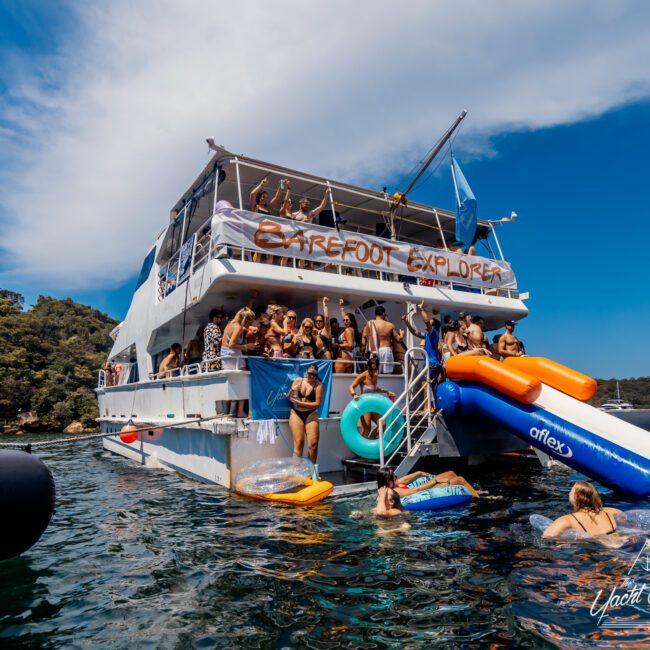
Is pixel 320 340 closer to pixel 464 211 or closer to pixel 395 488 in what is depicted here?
pixel 395 488

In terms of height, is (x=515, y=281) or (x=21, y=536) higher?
(x=515, y=281)

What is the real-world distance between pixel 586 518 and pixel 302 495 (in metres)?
3.97

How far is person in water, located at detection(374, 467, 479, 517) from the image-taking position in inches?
283

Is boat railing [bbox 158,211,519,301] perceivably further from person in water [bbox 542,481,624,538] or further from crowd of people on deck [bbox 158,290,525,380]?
person in water [bbox 542,481,624,538]

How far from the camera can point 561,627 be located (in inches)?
147

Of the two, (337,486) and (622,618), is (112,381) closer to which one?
(337,486)

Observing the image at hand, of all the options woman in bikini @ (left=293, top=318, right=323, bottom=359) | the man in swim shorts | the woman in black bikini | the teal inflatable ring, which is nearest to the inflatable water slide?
the teal inflatable ring

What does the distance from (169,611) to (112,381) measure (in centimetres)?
1607

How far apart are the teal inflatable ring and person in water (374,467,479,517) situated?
3.11 feet

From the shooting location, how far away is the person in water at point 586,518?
5.88 metres

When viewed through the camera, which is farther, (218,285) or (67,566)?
(218,285)

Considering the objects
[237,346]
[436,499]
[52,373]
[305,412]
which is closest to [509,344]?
[305,412]

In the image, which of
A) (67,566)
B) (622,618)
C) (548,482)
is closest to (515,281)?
(548,482)

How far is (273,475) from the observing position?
8.41 m
